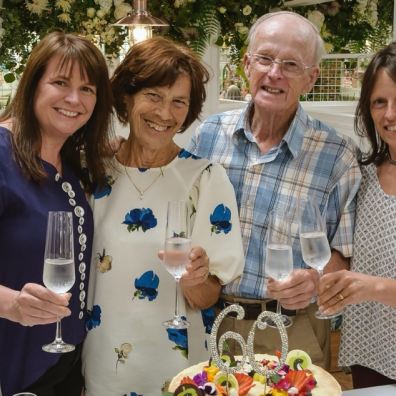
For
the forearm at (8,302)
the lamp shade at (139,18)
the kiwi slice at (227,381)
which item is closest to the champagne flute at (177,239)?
the kiwi slice at (227,381)

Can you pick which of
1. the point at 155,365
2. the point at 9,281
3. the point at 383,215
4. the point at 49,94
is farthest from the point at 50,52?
the point at 383,215

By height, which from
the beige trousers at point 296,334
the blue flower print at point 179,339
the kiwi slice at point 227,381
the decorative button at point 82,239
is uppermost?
the decorative button at point 82,239

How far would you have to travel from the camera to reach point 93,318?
77.3 inches

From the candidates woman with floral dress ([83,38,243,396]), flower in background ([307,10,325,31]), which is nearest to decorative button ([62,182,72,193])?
woman with floral dress ([83,38,243,396])

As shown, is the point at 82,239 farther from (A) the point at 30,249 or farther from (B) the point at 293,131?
(B) the point at 293,131

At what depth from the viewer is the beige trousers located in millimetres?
2227

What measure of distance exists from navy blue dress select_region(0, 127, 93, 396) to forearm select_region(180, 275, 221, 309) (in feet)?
0.97

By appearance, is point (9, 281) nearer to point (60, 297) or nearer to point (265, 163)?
point (60, 297)

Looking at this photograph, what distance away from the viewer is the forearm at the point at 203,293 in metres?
1.96

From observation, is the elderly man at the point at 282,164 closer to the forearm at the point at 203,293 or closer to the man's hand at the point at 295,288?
the forearm at the point at 203,293

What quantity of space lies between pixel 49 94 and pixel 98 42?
77.1 inches

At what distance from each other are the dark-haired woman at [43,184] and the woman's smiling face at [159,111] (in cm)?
10

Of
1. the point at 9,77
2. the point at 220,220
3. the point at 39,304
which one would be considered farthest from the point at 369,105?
the point at 9,77

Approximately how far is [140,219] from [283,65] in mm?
719
